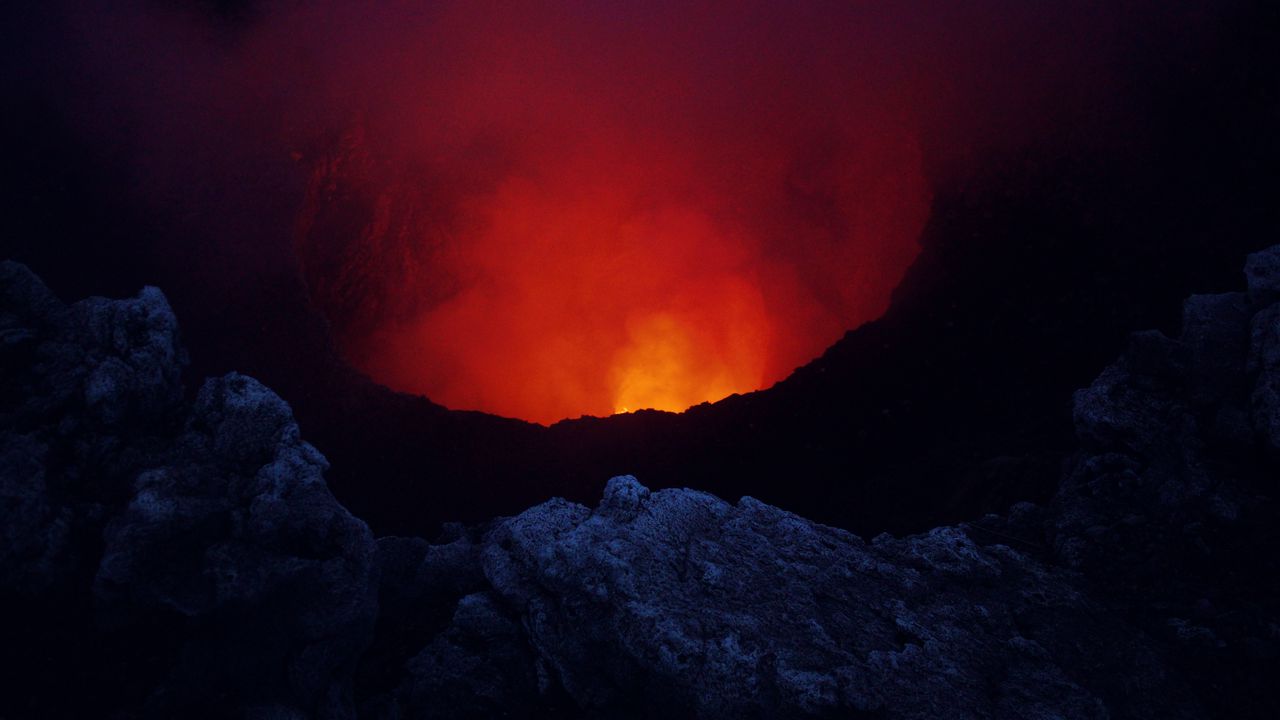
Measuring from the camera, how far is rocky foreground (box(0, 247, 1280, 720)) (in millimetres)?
5008

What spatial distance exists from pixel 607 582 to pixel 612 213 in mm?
16335

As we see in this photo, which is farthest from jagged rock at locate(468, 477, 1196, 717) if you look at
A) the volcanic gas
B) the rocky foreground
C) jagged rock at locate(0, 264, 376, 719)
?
the volcanic gas

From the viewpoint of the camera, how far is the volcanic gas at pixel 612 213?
57.6 feet

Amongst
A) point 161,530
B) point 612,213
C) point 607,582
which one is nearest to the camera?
point 161,530

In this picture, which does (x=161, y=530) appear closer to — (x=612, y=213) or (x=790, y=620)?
(x=790, y=620)

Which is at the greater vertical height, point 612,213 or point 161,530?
point 612,213

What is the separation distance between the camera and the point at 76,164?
13617 mm

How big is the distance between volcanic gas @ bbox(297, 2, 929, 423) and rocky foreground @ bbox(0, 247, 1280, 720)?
1022 centimetres

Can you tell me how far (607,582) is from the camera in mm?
5805

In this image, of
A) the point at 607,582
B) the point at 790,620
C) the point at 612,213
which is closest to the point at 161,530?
the point at 607,582

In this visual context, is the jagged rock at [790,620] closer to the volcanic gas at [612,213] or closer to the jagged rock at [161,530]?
the jagged rock at [161,530]

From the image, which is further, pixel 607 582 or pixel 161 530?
pixel 607 582

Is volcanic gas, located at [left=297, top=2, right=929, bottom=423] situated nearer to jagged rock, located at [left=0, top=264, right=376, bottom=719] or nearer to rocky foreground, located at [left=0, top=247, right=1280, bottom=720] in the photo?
rocky foreground, located at [left=0, top=247, right=1280, bottom=720]

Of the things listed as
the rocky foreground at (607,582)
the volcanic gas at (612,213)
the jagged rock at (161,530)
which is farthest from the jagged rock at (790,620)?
the volcanic gas at (612,213)
